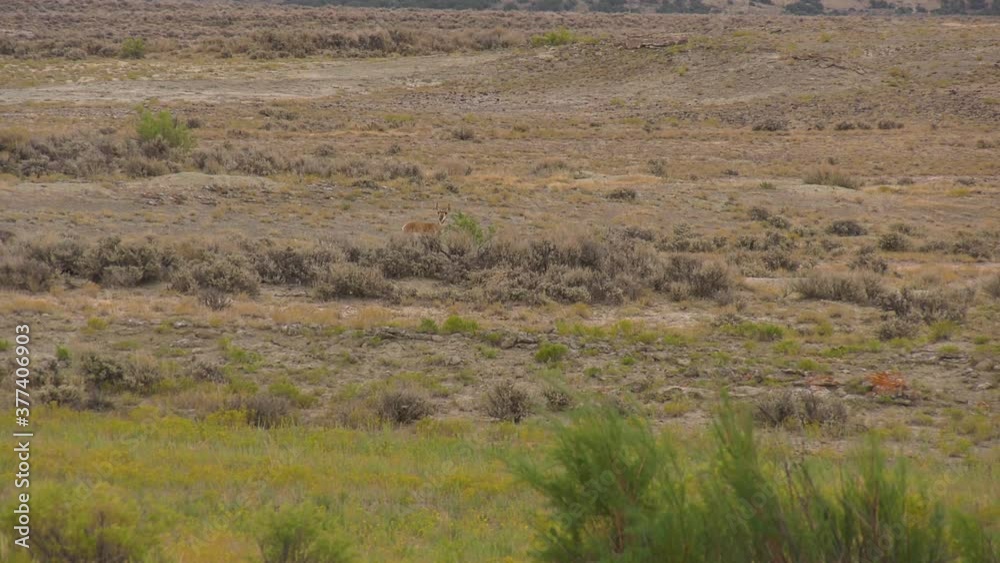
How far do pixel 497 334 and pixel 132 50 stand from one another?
158 feet

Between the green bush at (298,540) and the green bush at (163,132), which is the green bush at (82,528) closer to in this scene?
the green bush at (298,540)

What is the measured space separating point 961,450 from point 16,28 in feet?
224

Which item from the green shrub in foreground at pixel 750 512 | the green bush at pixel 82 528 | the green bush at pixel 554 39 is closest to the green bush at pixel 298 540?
the green bush at pixel 82 528

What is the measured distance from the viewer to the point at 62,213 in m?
19.8

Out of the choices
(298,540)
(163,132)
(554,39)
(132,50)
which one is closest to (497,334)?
(298,540)

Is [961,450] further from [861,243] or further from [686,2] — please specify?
[686,2]

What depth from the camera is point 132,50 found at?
54.3 meters

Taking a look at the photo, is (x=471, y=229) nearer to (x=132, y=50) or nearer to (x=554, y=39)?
(x=132, y=50)

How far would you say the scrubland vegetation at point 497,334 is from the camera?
4.71 meters

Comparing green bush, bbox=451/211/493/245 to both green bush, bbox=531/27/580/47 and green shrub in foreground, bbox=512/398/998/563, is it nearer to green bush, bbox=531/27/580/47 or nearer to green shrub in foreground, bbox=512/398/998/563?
green shrub in foreground, bbox=512/398/998/563

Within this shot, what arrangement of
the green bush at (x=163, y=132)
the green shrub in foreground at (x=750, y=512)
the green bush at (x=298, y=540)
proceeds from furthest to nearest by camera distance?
the green bush at (x=163, y=132), the green bush at (x=298, y=540), the green shrub in foreground at (x=750, y=512)

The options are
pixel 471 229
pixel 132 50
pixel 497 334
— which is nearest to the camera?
pixel 497 334

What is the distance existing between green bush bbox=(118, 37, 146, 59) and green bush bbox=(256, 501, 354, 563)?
54830mm

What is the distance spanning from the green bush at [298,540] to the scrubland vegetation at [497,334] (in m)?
0.02
